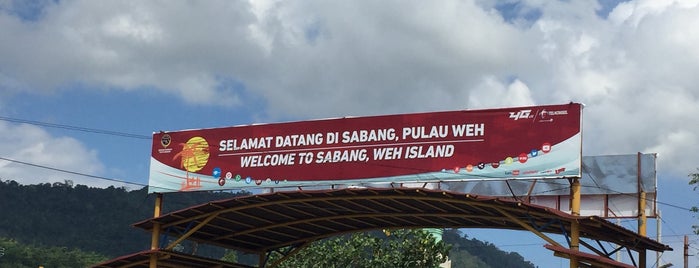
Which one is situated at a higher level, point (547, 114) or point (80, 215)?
point (80, 215)

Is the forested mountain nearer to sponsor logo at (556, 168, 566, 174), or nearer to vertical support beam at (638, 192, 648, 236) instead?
vertical support beam at (638, 192, 648, 236)

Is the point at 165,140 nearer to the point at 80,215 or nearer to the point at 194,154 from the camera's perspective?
the point at 194,154

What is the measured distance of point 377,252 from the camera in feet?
136

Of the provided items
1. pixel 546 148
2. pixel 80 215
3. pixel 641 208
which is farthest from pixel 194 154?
pixel 80 215

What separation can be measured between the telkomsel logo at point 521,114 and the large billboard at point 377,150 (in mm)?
25

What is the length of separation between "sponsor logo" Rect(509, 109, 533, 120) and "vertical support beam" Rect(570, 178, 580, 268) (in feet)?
6.54

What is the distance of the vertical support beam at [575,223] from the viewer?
22.2 metres

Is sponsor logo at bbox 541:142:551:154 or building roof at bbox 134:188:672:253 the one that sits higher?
sponsor logo at bbox 541:142:551:154

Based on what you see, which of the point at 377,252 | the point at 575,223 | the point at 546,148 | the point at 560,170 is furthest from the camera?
the point at 377,252

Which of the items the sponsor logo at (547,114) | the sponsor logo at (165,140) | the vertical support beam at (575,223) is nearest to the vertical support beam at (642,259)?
the vertical support beam at (575,223)

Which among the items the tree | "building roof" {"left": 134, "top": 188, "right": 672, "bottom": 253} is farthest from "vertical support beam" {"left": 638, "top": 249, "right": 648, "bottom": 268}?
the tree

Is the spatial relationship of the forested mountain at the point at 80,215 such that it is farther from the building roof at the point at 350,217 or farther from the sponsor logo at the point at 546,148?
the sponsor logo at the point at 546,148

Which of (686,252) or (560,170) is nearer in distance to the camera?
(560,170)

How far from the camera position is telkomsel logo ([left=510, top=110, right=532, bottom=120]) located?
78.0ft
